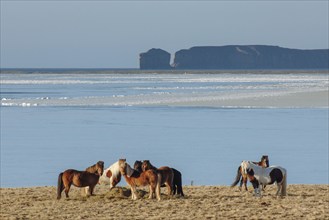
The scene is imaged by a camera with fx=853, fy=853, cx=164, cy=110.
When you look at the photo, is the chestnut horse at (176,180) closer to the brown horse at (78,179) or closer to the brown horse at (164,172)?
the brown horse at (164,172)

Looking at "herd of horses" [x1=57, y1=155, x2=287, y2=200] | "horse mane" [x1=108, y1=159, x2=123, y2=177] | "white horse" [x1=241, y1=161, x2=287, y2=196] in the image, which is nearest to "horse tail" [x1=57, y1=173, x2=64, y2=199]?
"herd of horses" [x1=57, y1=155, x2=287, y2=200]

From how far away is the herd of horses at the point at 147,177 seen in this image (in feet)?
43.3

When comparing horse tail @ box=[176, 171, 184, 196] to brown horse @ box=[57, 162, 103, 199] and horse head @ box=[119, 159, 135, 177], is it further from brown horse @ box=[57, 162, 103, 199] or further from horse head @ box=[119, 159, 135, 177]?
brown horse @ box=[57, 162, 103, 199]

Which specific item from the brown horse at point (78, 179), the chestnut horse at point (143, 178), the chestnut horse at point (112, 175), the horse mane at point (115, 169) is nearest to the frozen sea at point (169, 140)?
the chestnut horse at point (112, 175)

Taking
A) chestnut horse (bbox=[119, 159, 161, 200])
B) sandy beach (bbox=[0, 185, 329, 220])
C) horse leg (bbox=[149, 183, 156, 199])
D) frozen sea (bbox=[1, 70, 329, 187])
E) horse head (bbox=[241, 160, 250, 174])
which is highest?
horse head (bbox=[241, 160, 250, 174])

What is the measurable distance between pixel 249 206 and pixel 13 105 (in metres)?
31.3

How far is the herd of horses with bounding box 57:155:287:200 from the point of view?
1319 cm

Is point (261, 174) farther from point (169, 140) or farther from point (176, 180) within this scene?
point (169, 140)

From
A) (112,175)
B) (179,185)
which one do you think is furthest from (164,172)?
(112,175)

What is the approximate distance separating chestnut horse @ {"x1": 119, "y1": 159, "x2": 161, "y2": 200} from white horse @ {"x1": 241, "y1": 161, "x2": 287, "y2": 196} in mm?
1469

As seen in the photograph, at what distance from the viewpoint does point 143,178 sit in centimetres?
1312

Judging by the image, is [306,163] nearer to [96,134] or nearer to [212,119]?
[96,134]

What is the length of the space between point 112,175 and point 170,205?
4.76 feet

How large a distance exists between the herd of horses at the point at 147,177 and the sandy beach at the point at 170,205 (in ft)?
Result: 0.59
